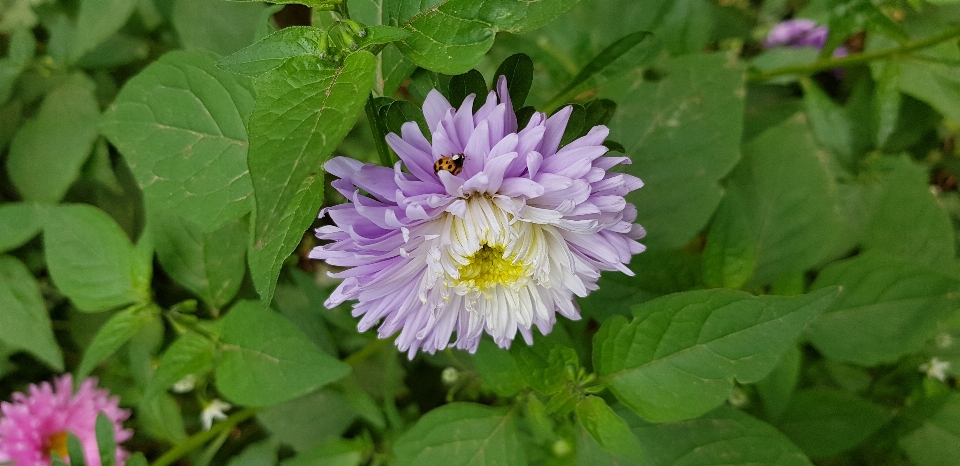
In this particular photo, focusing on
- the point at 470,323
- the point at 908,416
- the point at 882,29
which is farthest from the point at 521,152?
the point at 908,416

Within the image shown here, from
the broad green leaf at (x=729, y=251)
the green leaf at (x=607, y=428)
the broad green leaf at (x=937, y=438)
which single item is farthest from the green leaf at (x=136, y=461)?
the broad green leaf at (x=937, y=438)

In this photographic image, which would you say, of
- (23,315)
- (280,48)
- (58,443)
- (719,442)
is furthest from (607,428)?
(58,443)

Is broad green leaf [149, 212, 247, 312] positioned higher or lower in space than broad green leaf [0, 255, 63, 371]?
higher

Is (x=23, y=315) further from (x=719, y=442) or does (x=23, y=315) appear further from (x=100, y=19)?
(x=719, y=442)

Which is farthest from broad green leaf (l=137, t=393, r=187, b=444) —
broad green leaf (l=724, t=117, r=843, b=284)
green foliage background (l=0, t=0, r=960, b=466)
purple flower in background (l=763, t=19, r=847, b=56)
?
purple flower in background (l=763, t=19, r=847, b=56)

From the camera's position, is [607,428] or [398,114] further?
[607,428]

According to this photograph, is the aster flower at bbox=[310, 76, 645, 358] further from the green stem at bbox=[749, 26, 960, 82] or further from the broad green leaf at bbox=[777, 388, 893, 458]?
the green stem at bbox=[749, 26, 960, 82]
